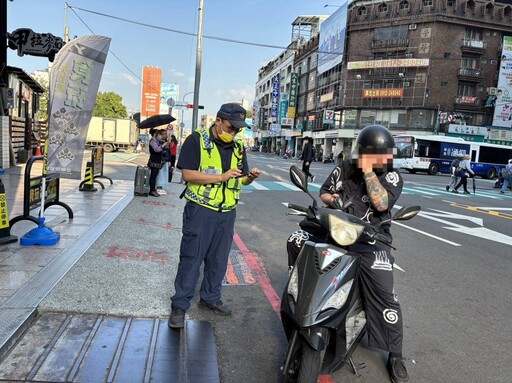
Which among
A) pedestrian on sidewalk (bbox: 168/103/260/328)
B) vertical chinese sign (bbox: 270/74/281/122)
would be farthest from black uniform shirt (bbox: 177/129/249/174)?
vertical chinese sign (bbox: 270/74/281/122)

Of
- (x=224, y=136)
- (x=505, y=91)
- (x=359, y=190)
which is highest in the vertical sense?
(x=505, y=91)

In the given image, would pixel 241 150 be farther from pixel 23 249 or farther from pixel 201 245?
pixel 23 249

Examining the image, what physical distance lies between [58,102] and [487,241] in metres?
7.83

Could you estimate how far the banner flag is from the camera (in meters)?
5.73

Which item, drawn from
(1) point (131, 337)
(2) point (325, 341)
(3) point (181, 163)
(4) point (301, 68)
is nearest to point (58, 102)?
(3) point (181, 163)

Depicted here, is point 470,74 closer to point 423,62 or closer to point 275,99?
point 423,62

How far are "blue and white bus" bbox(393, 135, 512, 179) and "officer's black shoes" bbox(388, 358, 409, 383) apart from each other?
3232 cm

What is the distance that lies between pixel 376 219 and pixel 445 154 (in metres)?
34.7

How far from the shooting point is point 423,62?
43.5m

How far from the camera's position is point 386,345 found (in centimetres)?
293

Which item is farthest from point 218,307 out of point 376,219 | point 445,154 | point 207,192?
point 445,154

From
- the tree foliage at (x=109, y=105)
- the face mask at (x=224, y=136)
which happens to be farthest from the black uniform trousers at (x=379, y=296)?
the tree foliage at (x=109, y=105)

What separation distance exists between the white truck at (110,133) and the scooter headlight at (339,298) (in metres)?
36.6

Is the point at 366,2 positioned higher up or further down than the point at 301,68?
higher up
